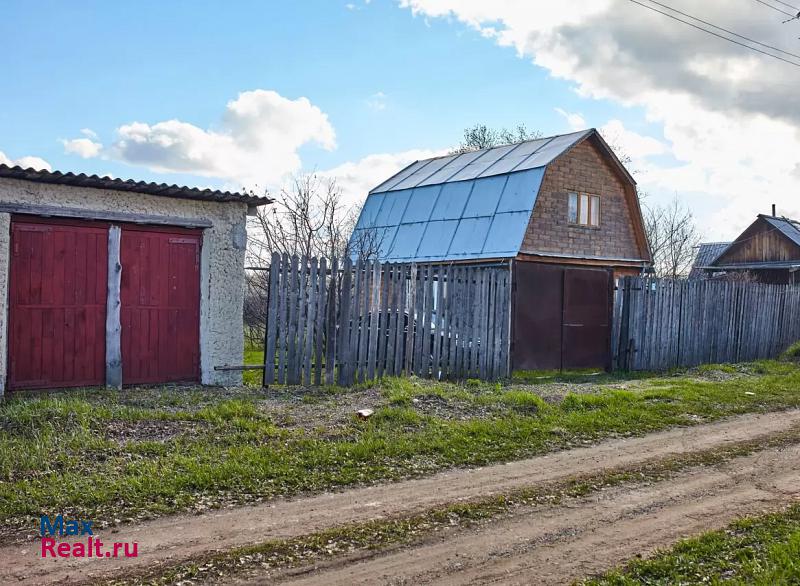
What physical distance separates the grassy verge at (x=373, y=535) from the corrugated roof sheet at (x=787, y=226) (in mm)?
30401

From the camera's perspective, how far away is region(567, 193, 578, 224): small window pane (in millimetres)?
18766

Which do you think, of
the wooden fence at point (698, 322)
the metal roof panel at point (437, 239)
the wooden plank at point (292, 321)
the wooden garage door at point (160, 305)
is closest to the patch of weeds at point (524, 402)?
the wooden plank at point (292, 321)

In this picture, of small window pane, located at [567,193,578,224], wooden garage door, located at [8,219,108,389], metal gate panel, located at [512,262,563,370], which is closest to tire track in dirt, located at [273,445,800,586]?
wooden garage door, located at [8,219,108,389]

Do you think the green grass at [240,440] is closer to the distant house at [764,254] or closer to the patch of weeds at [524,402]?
the patch of weeds at [524,402]

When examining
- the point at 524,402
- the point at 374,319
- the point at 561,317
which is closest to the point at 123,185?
the point at 374,319

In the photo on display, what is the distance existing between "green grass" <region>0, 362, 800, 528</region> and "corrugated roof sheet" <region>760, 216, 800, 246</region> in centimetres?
2527

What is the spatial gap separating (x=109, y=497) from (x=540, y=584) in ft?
10.6

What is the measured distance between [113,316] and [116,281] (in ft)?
1.63

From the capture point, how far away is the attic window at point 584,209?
18875 mm

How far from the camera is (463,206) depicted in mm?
18875

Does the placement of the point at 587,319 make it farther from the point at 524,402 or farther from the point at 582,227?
the point at 524,402

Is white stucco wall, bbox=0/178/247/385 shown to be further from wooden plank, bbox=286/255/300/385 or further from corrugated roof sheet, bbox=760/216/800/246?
corrugated roof sheet, bbox=760/216/800/246

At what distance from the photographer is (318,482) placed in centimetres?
591

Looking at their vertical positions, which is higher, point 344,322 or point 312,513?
point 344,322
